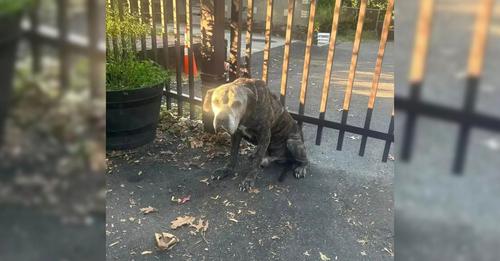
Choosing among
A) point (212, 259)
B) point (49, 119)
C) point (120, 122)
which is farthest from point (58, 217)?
point (120, 122)

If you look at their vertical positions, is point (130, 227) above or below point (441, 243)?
below

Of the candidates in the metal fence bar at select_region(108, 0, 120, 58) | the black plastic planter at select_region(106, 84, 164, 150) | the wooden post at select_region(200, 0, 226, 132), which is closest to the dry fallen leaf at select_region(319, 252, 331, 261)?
the wooden post at select_region(200, 0, 226, 132)

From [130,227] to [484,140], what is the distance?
10.8 ft

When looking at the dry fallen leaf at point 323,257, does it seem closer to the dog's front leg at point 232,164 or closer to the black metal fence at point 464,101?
the dog's front leg at point 232,164

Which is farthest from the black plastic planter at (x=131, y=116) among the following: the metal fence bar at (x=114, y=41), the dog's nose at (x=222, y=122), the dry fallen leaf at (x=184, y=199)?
the dog's nose at (x=222, y=122)

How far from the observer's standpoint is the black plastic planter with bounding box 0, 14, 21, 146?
39 cm

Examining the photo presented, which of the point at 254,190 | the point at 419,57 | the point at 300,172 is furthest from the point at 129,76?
the point at 419,57

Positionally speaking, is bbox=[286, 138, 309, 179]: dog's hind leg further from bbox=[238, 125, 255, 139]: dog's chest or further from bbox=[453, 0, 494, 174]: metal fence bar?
bbox=[453, 0, 494, 174]: metal fence bar

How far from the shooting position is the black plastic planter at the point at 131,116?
14.1ft

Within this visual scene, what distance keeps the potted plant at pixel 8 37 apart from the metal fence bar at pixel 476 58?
0.45 metres

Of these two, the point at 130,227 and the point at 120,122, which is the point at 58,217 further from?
the point at 120,122

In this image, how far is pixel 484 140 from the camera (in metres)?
0.40

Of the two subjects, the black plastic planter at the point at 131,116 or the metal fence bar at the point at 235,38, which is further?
the metal fence bar at the point at 235,38

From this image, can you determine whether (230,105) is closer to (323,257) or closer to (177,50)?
(323,257)
